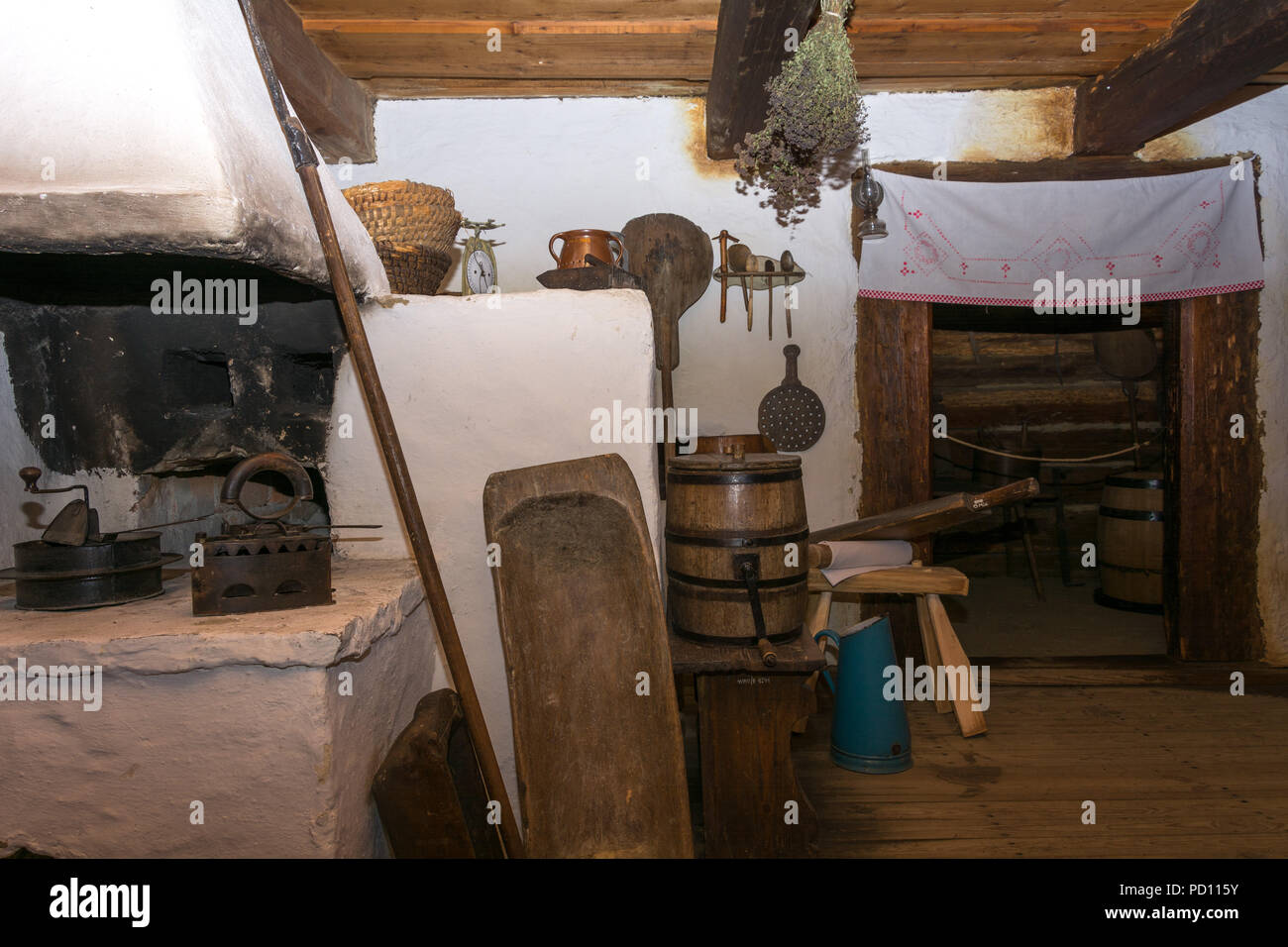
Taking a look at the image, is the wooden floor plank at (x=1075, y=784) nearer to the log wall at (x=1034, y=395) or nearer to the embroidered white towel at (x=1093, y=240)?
the embroidered white towel at (x=1093, y=240)

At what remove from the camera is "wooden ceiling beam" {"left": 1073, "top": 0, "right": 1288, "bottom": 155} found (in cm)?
264

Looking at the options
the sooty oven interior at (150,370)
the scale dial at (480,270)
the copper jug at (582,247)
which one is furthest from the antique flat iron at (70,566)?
the copper jug at (582,247)

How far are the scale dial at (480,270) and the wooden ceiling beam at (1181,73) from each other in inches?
106

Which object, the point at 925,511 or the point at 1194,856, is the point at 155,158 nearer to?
the point at 925,511

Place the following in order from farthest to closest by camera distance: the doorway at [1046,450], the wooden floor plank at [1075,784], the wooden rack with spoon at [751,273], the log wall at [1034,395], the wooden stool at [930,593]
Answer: the log wall at [1034,395] → the doorway at [1046,450] → the wooden rack with spoon at [751,273] → the wooden stool at [930,593] → the wooden floor plank at [1075,784]

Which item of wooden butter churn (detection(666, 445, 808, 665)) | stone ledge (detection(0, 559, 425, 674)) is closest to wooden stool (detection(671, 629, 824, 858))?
wooden butter churn (detection(666, 445, 808, 665))

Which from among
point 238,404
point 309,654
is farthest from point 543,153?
point 309,654

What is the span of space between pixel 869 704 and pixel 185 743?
213 cm

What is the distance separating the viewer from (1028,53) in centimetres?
328

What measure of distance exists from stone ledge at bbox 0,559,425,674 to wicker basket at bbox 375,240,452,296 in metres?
1.18

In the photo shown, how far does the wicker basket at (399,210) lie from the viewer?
2523 mm

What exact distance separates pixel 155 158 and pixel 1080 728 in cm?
360

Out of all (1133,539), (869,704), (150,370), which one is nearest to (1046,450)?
(1133,539)
